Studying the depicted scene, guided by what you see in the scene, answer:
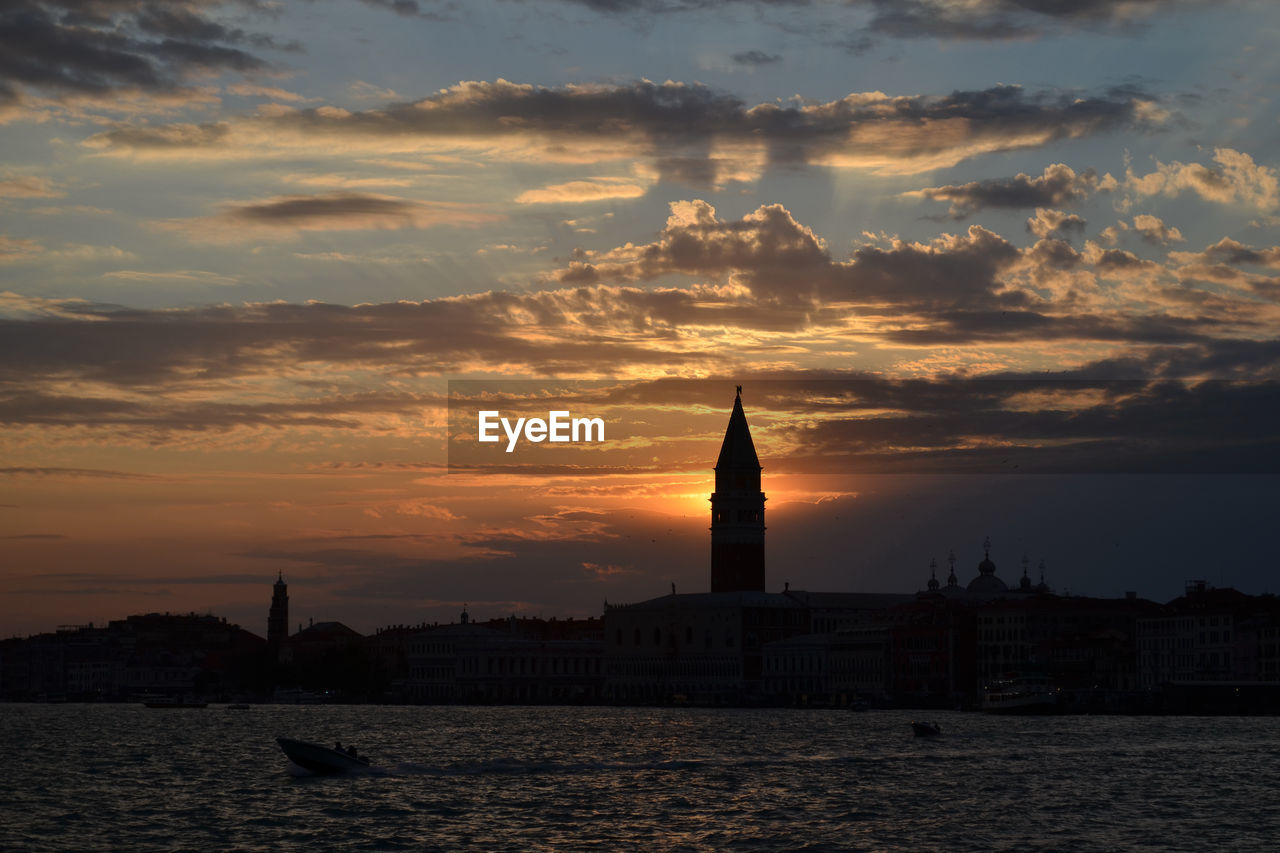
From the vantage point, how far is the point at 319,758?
2849 inches

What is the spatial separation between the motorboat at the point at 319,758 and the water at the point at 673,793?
0.54 meters

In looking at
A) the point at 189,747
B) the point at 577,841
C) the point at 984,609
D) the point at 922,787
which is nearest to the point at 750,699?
the point at 984,609

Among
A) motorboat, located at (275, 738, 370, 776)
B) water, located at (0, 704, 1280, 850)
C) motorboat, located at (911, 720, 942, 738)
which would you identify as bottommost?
water, located at (0, 704, 1280, 850)

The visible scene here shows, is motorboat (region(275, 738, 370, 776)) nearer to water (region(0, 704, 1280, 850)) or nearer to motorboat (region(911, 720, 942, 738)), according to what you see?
water (region(0, 704, 1280, 850))

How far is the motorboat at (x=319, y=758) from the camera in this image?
72.4m

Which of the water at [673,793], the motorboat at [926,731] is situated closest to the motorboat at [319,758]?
the water at [673,793]

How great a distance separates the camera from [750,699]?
19962cm

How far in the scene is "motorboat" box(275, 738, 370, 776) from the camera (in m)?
72.4

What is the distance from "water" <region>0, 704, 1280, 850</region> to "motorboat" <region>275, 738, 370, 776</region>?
1.77 feet

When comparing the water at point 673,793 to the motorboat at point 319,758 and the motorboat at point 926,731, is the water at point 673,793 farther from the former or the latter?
the motorboat at point 926,731

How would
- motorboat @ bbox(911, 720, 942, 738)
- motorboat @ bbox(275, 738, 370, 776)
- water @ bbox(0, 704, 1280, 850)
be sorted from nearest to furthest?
water @ bbox(0, 704, 1280, 850), motorboat @ bbox(275, 738, 370, 776), motorboat @ bbox(911, 720, 942, 738)

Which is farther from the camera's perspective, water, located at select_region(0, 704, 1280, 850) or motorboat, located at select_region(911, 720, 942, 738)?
motorboat, located at select_region(911, 720, 942, 738)

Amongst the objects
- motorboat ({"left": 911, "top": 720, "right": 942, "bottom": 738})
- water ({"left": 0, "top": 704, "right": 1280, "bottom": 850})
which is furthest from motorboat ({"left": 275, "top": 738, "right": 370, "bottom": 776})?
motorboat ({"left": 911, "top": 720, "right": 942, "bottom": 738})

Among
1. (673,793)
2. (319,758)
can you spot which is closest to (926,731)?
(673,793)
